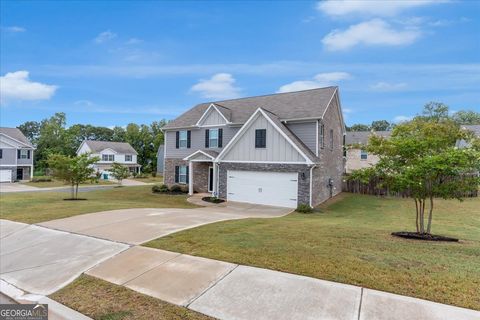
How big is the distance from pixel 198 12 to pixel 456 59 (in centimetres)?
1767

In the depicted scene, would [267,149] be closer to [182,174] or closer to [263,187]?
[263,187]

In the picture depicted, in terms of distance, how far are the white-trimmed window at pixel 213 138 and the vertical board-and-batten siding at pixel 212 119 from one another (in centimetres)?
63

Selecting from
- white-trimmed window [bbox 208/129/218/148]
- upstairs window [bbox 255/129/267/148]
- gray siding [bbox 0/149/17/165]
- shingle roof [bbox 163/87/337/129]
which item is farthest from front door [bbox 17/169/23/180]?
upstairs window [bbox 255/129/267/148]

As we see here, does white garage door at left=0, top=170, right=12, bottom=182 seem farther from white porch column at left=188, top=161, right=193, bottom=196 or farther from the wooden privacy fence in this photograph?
the wooden privacy fence

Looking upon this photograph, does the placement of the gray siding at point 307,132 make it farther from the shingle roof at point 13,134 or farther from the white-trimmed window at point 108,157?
the white-trimmed window at point 108,157

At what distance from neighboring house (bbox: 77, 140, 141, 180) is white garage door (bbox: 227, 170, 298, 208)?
3782 centimetres

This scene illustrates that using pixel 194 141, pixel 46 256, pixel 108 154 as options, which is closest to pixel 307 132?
pixel 194 141

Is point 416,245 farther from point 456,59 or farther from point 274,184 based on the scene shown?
point 456,59

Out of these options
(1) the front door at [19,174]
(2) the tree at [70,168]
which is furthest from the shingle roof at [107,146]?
(2) the tree at [70,168]

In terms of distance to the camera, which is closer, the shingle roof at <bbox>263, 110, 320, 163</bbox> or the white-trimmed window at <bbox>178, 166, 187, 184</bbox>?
the shingle roof at <bbox>263, 110, 320, 163</bbox>

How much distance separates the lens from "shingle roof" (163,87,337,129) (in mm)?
18719

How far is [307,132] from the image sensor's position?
18172 millimetres

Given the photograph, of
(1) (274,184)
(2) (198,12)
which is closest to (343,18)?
(2) (198,12)

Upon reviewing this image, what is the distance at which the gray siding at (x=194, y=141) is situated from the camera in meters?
21.6
